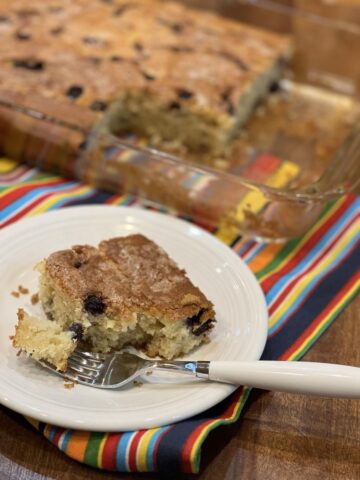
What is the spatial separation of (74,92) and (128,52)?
1.48ft

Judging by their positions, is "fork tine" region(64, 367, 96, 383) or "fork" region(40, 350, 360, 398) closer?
"fork" region(40, 350, 360, 398)

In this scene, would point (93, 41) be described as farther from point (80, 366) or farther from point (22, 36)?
point (80, 366)

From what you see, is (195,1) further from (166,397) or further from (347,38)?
(166,397)

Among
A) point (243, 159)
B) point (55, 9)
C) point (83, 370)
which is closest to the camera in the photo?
point (83, 370)

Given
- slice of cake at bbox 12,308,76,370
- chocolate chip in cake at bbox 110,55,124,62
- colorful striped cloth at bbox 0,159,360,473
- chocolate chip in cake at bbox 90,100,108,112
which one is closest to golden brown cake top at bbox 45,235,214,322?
slice of cake at bbox 12,308,76,370

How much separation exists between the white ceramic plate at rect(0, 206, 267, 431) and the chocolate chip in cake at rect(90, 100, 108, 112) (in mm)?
670

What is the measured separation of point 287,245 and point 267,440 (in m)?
0.80

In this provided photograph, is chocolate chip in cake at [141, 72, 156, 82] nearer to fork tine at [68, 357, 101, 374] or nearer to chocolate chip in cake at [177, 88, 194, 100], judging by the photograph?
chocolate chip in cake at [177, 88, 194, 100]

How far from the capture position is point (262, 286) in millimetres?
1995

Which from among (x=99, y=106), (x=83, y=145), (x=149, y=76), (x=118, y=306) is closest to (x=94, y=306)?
(x=118, y=306)

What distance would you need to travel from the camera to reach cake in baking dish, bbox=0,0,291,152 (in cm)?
270

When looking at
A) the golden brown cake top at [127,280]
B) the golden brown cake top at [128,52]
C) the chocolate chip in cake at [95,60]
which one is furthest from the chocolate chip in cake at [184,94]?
the golden brown cake top at [127,280]

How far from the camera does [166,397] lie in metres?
1.52

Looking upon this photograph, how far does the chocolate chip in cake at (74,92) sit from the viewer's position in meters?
2.61
